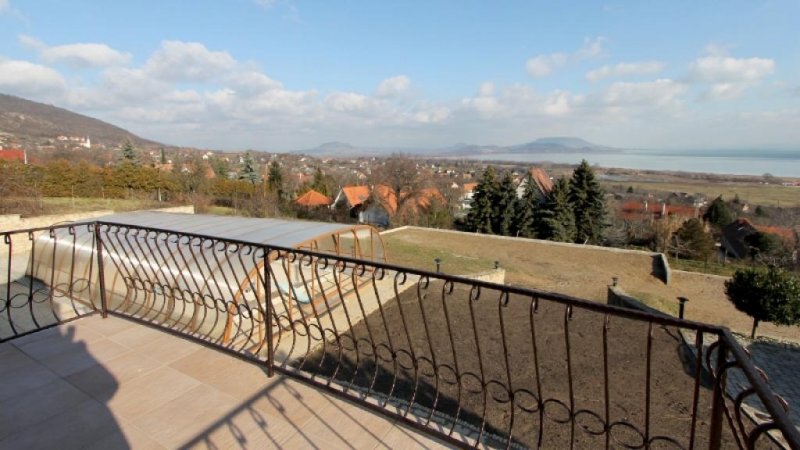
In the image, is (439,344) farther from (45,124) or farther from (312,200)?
(45,124)

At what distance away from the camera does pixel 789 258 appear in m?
20.5

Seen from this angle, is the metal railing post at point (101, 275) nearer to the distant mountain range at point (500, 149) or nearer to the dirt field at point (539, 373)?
the dirt field at point (539, 373)

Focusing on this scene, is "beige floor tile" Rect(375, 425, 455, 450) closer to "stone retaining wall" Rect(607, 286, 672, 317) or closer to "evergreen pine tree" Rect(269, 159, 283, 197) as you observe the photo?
"stone retaining wall" Rect(607, 286, 672, 317)

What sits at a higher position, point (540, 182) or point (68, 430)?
point (540, 182)

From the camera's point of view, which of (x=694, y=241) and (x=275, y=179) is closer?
(x=694, y=241)

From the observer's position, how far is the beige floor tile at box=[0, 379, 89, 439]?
86.9 inches

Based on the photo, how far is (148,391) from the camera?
251cm

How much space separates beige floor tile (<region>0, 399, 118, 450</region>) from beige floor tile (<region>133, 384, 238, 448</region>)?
18cm

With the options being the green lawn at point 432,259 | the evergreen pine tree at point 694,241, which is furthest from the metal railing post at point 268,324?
the evergreen pine tree at point 694,241

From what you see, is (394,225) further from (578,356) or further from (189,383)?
(189,383)

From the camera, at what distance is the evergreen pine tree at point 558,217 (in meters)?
22.2

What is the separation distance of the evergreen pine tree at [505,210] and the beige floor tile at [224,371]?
21802 mm

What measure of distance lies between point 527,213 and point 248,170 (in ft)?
87.2

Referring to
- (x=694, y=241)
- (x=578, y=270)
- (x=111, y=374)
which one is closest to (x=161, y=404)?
(x=111, y=374)
